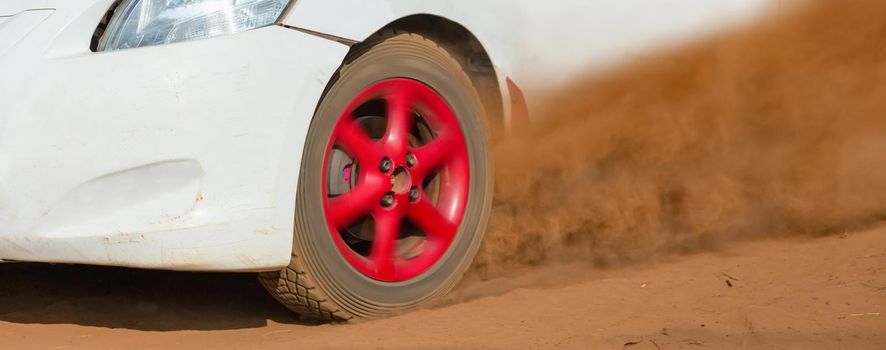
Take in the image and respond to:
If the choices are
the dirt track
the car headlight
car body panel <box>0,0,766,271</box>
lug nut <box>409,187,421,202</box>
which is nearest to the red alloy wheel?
lug nut <box>409,187,421,202</box>

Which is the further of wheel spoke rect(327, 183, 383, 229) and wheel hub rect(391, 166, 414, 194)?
wheel hub rect(391, 166, 414, 194)

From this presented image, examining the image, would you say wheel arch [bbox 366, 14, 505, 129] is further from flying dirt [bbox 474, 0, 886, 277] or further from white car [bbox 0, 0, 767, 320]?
white car [bbox 0, 0, 767, 320]

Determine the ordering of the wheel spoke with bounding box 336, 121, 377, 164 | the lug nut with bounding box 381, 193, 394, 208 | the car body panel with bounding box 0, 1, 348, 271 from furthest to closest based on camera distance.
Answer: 1. the lug nut with bounding box 381, 193, 394, 208
2. the wheel spoke with bounding box 336, 121, 377, 164
3. the car body panel with bounding box 0, 1, 348, 271

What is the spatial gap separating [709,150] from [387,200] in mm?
1782

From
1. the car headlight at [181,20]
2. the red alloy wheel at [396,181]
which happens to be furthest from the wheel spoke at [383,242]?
the car headlight at [181,20]

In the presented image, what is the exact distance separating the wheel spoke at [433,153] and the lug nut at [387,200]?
13 cm

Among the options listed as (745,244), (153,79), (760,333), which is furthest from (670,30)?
(153,79)

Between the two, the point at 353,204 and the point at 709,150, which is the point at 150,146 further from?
→ the point at 709,150

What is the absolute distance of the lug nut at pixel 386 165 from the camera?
12.5ft

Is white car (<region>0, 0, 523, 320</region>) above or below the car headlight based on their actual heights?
below

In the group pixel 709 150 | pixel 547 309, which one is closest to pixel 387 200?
pixel 547 309

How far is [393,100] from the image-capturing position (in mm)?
3893

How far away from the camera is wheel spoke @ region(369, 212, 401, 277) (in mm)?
3846

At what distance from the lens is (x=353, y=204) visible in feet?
12.3
